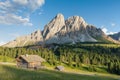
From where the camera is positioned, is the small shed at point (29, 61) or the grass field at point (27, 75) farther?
the small shed at point (29, 61)

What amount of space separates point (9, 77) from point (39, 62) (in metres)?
99.8

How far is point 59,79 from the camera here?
128 ft

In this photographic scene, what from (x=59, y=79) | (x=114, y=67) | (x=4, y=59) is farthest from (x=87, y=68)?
(x=59, y=79)

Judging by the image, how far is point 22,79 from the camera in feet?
114

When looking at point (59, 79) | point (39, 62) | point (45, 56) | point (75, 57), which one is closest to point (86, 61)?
point (75, 57)

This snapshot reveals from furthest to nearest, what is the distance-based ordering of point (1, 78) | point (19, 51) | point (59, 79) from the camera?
1. point (19, 51)
2. point (59, 79)
3. point (1, 78)

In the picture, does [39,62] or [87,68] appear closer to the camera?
[39,62]

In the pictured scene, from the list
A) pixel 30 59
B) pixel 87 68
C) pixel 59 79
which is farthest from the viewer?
pixel 87 68

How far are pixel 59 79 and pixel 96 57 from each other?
159 meters

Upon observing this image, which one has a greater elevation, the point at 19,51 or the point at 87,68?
the point at 19,51

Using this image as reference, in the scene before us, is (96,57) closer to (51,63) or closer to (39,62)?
(51,63)

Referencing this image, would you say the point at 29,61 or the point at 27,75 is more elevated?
the point at 29,61

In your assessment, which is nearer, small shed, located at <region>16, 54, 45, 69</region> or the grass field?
the grass field

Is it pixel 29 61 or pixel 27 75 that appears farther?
pixel 29 61
